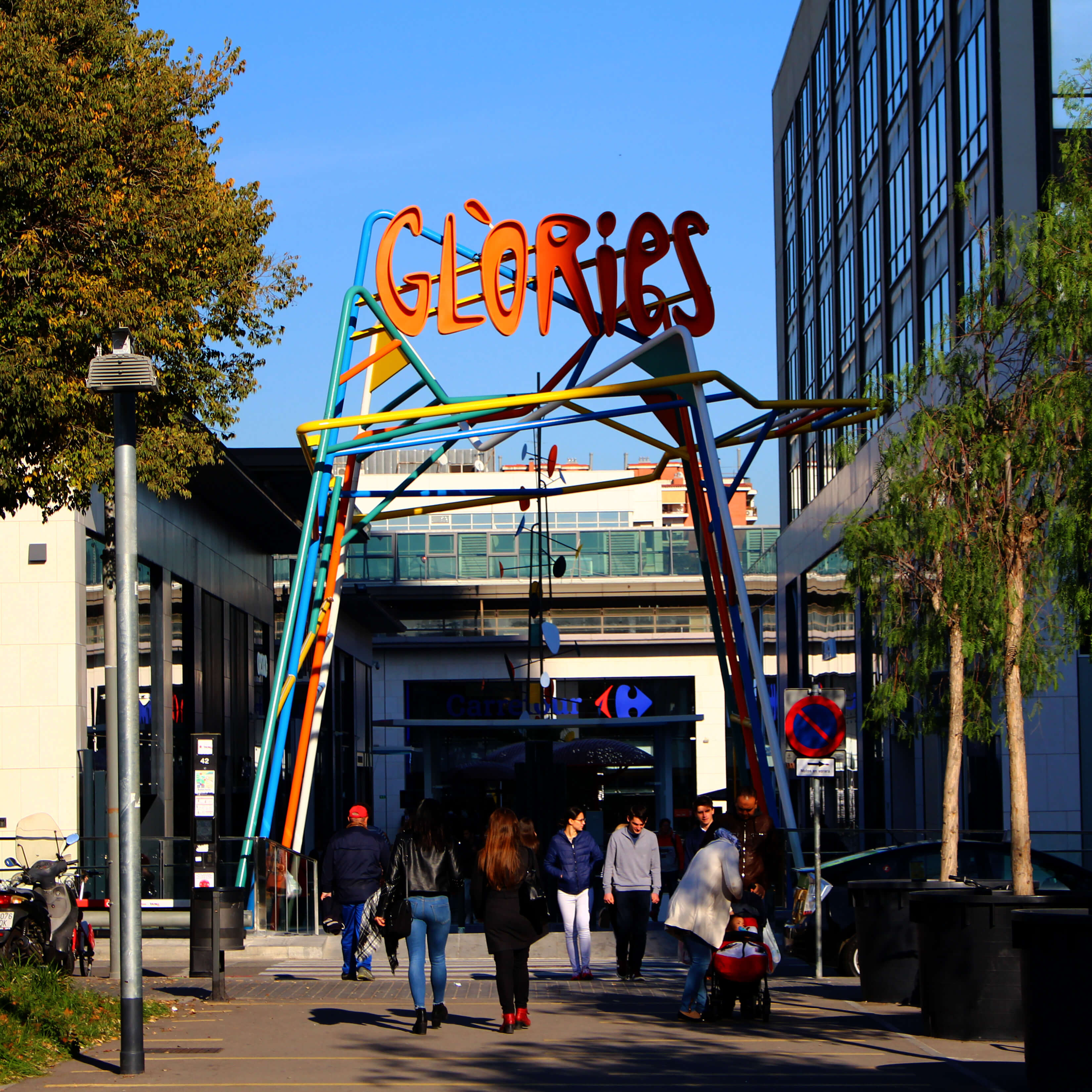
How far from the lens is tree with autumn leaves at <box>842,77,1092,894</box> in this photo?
11.6 m

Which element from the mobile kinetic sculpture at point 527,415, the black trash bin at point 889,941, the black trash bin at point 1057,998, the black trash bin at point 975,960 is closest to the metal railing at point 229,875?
the mobile kinetic sculpture at point 527,415

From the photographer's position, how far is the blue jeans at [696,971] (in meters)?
11.5

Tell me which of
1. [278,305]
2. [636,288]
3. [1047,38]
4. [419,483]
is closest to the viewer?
[278,305]

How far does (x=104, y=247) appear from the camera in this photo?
13.1 meters

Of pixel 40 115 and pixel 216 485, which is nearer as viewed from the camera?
pixel 40 115

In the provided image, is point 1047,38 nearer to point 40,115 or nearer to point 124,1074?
point 40,115

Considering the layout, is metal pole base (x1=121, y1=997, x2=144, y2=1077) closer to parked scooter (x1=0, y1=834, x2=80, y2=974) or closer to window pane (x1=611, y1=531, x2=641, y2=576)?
parked scooter (x1=0, y1=834, x2=80, y2=974)

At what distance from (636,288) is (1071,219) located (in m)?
8.58

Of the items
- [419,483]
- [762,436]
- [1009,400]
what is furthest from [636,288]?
[419,483]

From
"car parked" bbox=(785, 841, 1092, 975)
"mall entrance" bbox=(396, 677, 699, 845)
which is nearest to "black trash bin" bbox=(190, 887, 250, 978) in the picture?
"car parked" bbox=(785, 841, 1092, 975)

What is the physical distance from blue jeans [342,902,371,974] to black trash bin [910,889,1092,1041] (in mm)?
6073

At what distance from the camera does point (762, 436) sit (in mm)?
21641

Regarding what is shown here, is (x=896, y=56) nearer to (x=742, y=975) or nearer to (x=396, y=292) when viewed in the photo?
(x=396, y=292)

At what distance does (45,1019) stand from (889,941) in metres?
6.41
